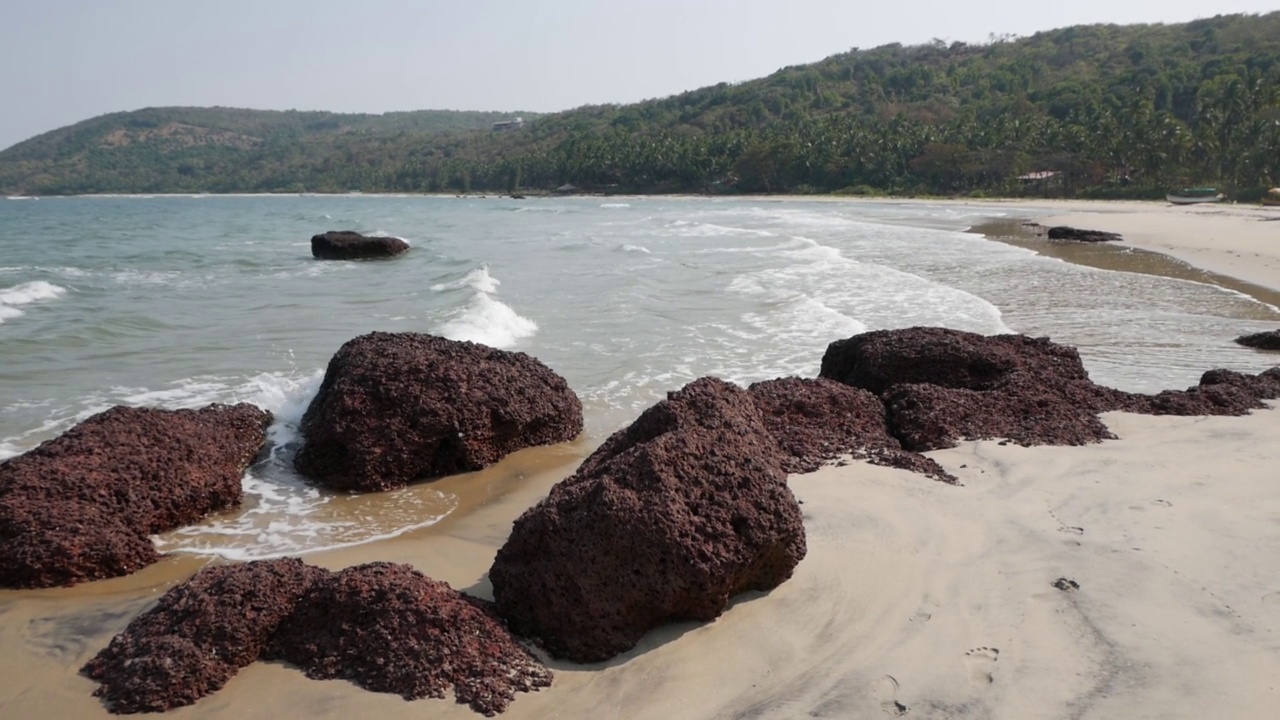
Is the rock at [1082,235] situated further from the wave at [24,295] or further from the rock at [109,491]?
the rock at [109,491]

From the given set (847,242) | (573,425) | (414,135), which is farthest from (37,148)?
(573,425)

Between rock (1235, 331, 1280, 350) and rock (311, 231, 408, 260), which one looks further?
rock (311, 231, 408, 260)

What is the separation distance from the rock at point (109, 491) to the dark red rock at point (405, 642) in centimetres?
178

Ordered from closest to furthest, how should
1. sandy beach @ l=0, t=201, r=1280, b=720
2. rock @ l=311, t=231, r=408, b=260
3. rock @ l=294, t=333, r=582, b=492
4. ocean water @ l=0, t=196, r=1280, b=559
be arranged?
1. sandy beach @ l=0, t=201, r=1280, b=720
2. rock @ l=294, t=333, r=582, b=492
3. ocean water @ l=0, t=196, r=1280, b=559
4. rock @ l=311, t=231, r=408, b=260

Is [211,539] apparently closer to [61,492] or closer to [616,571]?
[61,492]

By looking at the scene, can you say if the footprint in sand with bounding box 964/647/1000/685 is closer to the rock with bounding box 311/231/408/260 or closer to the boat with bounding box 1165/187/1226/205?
the rock with bounding box 311/231/408/260

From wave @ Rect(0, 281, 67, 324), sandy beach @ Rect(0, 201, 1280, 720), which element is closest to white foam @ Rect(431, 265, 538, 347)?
sandy beach @ Rect(0, 201, 1280, 720)

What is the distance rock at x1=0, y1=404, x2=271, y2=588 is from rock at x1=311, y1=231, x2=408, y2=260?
20.4m

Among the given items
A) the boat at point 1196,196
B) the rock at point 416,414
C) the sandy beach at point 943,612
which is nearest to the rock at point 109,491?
the sandy beach at point 943,612

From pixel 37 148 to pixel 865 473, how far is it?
21279cm

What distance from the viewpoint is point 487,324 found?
1318 centimetres

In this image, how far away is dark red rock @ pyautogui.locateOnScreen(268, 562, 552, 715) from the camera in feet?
11.9

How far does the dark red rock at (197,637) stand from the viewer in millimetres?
3613

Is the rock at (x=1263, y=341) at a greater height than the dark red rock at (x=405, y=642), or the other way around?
the dark red rock at (x=405, y=642)
